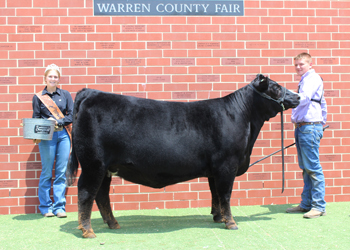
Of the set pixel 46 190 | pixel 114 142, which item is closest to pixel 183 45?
pixel 114 142

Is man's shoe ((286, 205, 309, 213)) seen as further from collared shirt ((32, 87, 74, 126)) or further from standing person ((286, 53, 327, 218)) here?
collared shirt ((32, 87, 74, 126))

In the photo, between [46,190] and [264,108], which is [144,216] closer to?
[46,190]

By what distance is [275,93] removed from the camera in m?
4.09

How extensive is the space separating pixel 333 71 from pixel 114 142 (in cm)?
361

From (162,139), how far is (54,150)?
1742mm

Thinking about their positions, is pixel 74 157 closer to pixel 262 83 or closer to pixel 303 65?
pixel 262 83

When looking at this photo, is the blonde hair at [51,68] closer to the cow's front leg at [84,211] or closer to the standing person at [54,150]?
the standing person at [54,150]

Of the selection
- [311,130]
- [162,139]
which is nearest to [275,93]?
[311,130]

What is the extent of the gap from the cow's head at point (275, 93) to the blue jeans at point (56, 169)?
8.56 ft

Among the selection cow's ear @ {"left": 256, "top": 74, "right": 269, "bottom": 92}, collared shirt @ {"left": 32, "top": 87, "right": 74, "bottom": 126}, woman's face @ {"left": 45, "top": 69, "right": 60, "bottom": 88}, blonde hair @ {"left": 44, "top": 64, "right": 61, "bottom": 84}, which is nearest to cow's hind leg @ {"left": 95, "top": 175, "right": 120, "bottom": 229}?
collared shirt @ {"left": 32, "top": 87, "right": 74, "bottom": 126}

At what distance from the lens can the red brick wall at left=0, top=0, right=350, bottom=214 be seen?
489 cm

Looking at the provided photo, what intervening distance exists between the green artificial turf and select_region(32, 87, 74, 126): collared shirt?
1.33m

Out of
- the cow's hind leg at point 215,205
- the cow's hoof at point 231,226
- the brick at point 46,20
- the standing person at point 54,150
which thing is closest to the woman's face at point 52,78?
the standing person at point 54,150

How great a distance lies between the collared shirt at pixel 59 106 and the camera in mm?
4516
